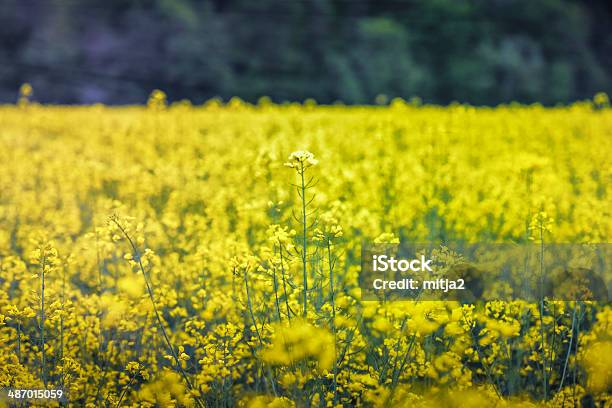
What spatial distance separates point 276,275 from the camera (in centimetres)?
296

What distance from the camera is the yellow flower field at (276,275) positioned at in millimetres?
2654

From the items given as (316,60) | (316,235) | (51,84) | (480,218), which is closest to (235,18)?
(316,60)

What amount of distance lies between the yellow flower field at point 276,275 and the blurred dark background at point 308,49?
49.2 ft

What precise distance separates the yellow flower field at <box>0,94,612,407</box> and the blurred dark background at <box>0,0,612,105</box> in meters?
15.0

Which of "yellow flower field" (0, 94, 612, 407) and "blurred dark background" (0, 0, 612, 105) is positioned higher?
"blurred dark background" (0, 0, 612, 105)

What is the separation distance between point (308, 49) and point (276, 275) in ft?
72.7

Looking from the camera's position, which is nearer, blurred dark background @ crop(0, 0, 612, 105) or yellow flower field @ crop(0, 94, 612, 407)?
yellow flower field @ crop(0, 94, 612, 407)

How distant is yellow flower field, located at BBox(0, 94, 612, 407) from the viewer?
2.65 m

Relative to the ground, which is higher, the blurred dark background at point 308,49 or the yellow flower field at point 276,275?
the blurred dark background at point 308,49

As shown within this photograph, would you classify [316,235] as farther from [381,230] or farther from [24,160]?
[24,160]

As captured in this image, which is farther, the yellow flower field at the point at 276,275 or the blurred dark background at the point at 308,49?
the blurred dark background at the point at 308,49

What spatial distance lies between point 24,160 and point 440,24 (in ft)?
66.2

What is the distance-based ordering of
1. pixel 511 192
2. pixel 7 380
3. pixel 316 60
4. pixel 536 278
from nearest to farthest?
pixel 7 380 < pixel 536 278 < pixel 511 192 < pixel 316 60

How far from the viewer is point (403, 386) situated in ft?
8.77
